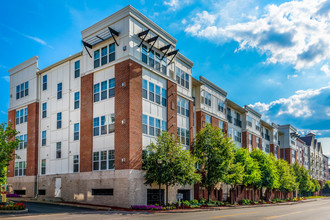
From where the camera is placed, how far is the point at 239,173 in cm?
3900

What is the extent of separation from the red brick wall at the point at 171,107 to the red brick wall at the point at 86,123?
8.15 m

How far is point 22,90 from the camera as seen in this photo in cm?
4294

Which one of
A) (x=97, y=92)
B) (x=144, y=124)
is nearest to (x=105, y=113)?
(x=97, y=92)

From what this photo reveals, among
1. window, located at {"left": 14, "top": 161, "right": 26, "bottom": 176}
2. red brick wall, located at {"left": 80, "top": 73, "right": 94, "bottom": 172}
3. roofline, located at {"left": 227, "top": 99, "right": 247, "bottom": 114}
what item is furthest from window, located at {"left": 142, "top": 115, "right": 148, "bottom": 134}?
roofline, located at {"left": 227, "top": 99, "right": 247, "bottom": 114}

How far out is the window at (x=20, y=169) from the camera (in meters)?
40.2

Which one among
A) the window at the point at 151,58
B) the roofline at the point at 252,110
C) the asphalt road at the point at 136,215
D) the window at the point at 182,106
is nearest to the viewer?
the asphalt road at the point at 136,215

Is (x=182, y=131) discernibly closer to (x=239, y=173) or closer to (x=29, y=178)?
(x=239, y=173)

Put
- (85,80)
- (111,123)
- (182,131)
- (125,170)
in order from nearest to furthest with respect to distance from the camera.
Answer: (125,170) < (111,123) < (85,80) < (182,131)

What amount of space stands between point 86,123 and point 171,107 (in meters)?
9.23

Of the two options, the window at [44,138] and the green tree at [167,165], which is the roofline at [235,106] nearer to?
the green tree at [167,165]

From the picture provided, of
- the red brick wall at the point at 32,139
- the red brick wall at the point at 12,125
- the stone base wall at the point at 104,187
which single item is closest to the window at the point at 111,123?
the stone base wall at the point at 104,187

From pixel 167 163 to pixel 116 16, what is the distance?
15025mm

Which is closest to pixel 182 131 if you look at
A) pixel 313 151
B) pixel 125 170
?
pixel 125 170

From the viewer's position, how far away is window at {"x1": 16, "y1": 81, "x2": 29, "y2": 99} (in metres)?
42.2
